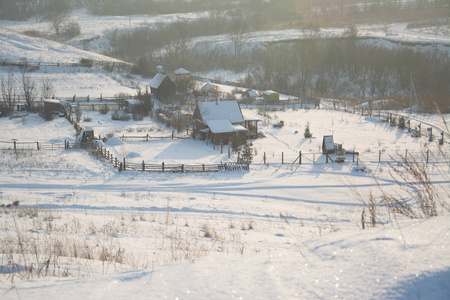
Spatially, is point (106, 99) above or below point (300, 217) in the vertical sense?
above

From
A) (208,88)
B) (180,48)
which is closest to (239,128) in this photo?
(208,88)

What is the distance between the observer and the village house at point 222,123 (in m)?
31.9

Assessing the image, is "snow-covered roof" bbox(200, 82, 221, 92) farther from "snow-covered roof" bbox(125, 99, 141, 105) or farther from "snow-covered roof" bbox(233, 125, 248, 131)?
"snow-covered roof" bbox(233, 125, 248, 131)

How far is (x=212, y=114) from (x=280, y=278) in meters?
31.8

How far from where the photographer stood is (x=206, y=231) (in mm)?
9133

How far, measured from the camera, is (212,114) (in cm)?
3469

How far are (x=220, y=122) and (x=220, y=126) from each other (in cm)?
80

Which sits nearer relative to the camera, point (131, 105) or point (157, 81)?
point (131, 105)

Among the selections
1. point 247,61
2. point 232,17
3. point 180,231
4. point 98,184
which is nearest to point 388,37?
point 247,61

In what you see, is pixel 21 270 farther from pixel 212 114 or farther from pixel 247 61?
pixel 247 61

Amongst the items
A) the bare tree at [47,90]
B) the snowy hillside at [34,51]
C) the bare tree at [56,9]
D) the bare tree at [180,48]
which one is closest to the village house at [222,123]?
the bare tree at [47,90]

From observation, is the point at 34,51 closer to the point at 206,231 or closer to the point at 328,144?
the point at 328,144

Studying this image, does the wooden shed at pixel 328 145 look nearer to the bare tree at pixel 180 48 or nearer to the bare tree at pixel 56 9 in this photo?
the bare tree at pixel 180 48

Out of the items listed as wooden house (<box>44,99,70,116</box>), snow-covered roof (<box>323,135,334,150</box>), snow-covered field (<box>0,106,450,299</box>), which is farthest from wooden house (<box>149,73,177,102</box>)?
snow-covered roof (<box>323,135,334,150</box>)
